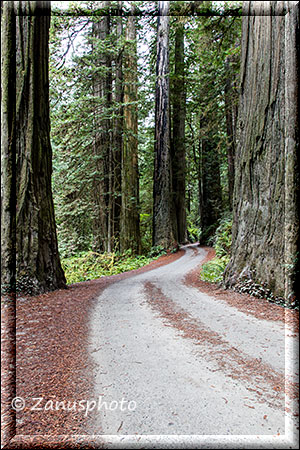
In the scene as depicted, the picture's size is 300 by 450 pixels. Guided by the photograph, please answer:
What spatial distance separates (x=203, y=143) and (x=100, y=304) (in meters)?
11.3

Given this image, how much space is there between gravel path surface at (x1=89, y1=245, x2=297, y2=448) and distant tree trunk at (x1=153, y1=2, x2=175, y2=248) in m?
7.72

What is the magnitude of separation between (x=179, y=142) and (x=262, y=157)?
10.1 m

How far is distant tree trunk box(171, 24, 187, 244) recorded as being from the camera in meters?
11.4

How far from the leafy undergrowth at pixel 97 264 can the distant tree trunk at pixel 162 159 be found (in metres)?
1.00

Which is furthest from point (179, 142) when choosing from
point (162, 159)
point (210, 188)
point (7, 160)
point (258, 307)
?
point (7, 160)

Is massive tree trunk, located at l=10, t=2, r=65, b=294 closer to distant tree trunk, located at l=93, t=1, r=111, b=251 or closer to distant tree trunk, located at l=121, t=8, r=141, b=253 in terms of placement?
distant tree trunk, located at l=93, t=1, r=111, b=251

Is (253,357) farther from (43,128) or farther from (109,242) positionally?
(109,242)

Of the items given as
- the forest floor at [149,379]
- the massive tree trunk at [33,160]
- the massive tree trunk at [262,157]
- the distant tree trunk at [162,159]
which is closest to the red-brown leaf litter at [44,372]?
the forest floor at [149,379]

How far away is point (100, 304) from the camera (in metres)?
1.77

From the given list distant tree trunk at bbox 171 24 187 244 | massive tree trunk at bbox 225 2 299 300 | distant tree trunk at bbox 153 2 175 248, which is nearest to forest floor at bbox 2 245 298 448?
massive tree trunk at bbox 225 2 299 300

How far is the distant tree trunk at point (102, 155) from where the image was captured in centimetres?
670

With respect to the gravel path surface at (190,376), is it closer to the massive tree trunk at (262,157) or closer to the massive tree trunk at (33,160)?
the massive tree trunk at (33,160)

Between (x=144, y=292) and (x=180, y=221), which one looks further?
(x=180, y=221)

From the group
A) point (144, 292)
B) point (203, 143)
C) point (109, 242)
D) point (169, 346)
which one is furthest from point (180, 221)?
point (169, 346)
